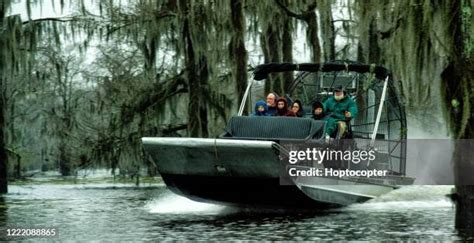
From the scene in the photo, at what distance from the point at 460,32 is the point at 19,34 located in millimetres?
17075

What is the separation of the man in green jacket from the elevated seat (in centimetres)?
40

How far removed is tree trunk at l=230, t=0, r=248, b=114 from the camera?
2433 cm

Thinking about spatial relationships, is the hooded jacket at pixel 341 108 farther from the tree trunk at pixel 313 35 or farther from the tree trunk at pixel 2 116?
the tree trunk at pixel 2 116

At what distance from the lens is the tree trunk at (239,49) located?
2433 cm

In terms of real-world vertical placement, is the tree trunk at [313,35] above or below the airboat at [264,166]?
above

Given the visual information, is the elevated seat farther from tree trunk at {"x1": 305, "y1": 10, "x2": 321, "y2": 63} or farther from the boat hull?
tree trunk at {"x1": 305, "y1": 10, "x2": 321, "y2": 63}

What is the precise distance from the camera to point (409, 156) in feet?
87.6

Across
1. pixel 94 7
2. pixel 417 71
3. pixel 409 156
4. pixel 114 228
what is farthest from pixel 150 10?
pixel 417 71

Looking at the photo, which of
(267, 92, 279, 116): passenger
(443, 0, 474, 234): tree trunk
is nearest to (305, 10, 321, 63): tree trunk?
(267, 92, 279, 116): passenger

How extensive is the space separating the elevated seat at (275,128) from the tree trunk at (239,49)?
8.48 metres

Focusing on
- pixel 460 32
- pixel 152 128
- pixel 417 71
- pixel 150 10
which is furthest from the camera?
pixel 152 128

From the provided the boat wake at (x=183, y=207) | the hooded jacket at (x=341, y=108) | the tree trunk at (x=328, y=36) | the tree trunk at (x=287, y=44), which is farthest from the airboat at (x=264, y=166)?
the tree trunk at (x=287, y=44)

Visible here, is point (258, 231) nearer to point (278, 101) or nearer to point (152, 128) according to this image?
point (278, 101)

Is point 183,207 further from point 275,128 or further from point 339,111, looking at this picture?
point 339,111
